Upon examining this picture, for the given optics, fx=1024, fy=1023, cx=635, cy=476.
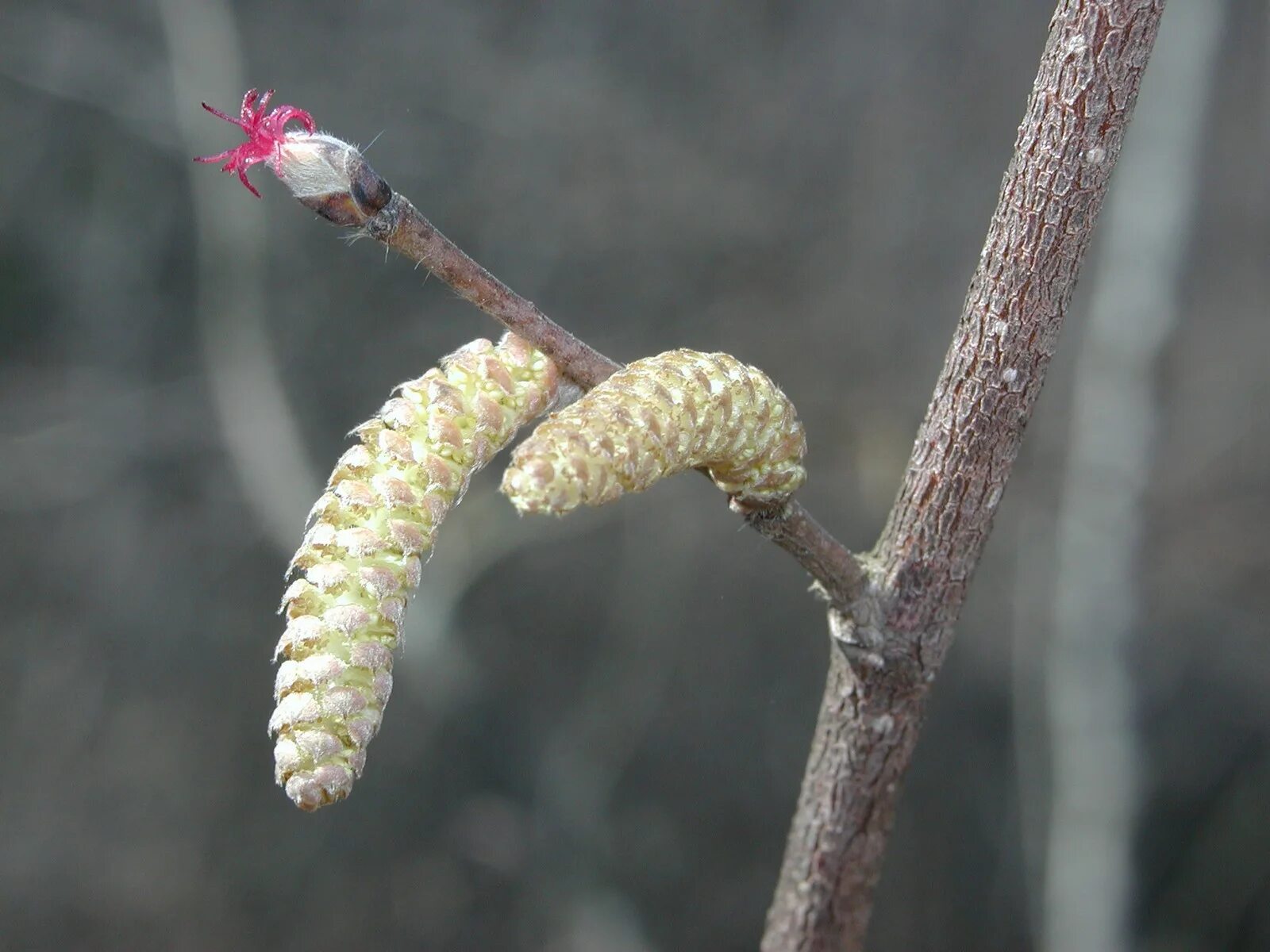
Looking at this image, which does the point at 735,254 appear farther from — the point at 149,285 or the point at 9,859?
the point at 9,859

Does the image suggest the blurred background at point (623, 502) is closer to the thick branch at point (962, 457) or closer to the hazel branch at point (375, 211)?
the thick branch at point (962, 457)

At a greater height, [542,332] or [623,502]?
[623,502]

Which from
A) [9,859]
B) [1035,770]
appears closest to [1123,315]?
[1035,770]

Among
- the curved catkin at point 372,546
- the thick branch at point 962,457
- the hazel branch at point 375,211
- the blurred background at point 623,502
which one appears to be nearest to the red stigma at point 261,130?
the hazel branch at point 375,211

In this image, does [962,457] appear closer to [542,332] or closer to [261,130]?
[542,332]

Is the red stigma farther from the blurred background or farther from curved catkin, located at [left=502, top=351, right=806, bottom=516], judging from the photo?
the blurred background

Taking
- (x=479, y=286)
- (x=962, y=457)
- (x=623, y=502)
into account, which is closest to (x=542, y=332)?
(x=479, y=286)
